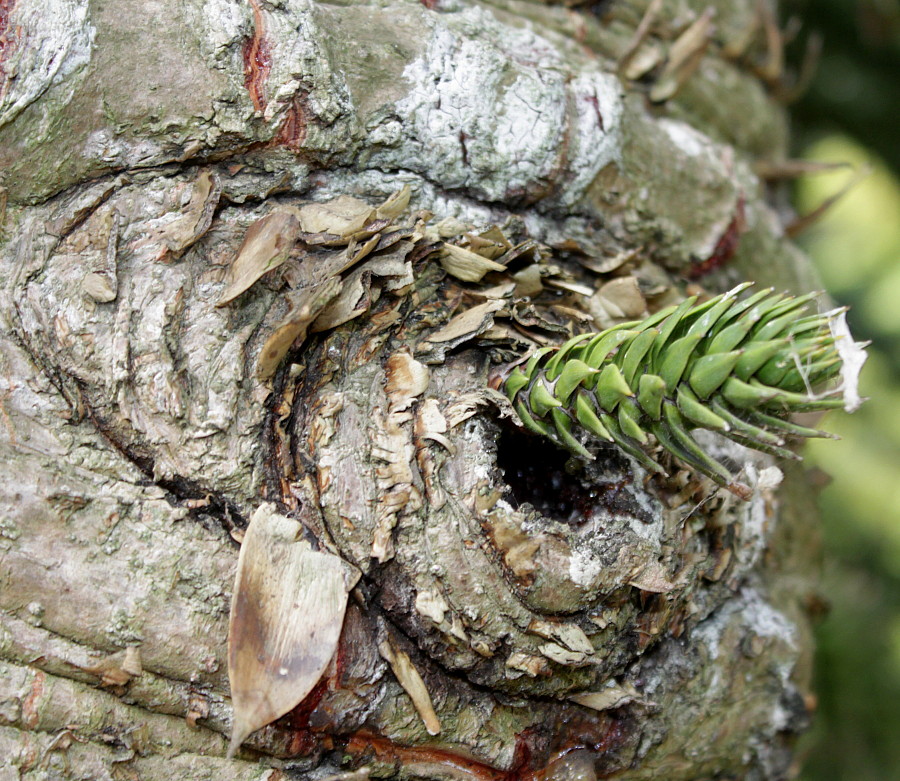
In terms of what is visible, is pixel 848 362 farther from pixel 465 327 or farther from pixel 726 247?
pixel 726 247

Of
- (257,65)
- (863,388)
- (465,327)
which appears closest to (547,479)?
(465,327)

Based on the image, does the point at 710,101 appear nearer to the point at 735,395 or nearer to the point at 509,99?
the point at 509,99

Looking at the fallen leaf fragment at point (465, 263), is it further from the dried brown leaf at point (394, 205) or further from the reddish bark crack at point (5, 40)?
the reddish bark crack at point (5, 40)

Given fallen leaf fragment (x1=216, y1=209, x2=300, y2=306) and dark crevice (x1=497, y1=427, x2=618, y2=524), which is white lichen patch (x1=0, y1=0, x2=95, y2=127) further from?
dark crevice (x1=497, y1=427, x2=618, y2=524)

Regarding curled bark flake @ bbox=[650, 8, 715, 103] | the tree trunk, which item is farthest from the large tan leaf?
curled bark flake @ bbox=[650, 8, 715, 103]

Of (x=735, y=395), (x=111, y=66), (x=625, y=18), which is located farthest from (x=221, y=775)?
(x=625, y=18)

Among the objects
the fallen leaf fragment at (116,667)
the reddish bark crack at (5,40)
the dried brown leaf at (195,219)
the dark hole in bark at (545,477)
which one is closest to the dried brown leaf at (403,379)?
the dark hole in bark at (545,477)
